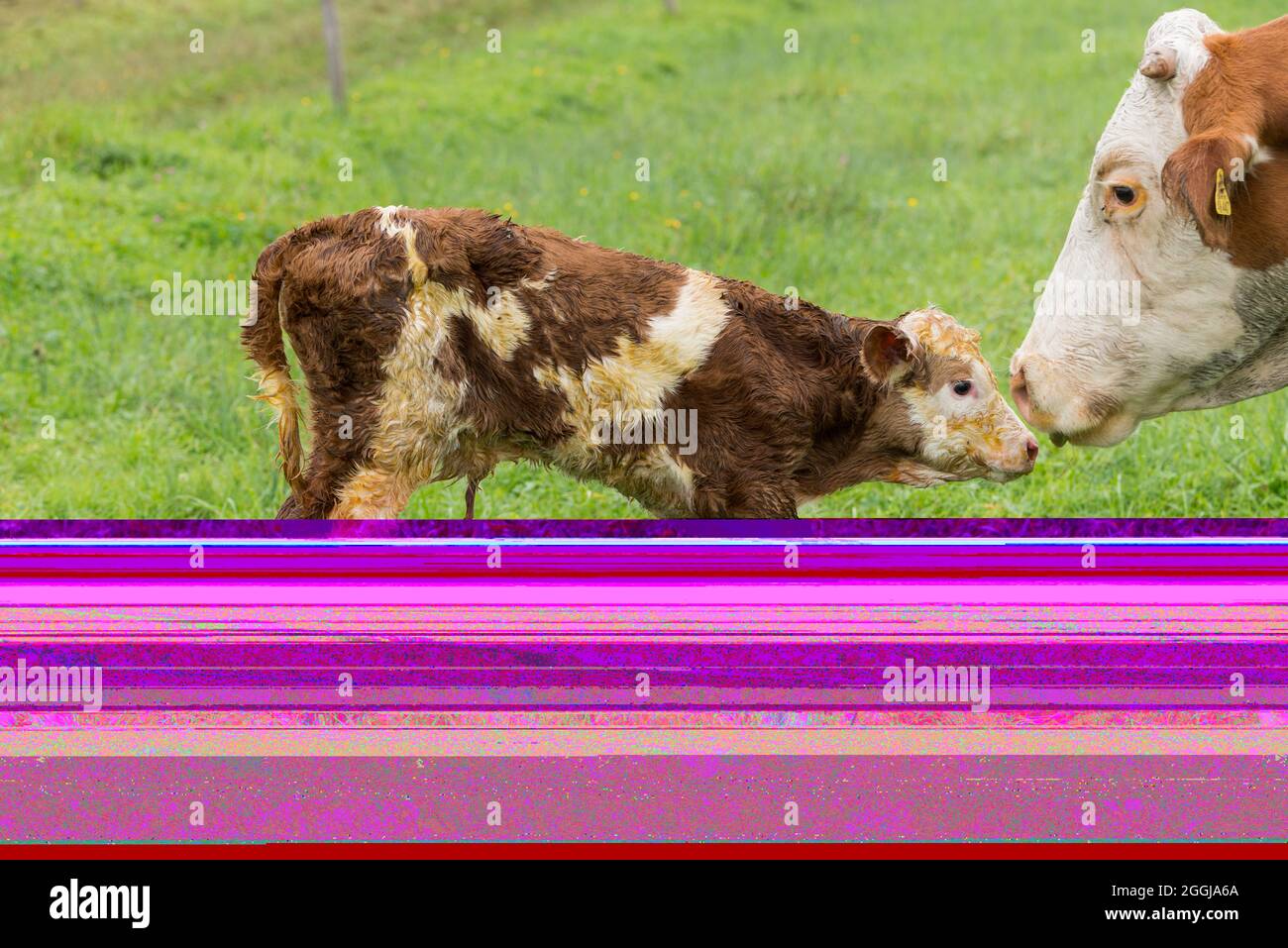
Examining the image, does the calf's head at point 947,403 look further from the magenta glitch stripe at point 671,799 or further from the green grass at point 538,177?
the green grass at point 538,177

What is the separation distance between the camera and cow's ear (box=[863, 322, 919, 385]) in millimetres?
2828

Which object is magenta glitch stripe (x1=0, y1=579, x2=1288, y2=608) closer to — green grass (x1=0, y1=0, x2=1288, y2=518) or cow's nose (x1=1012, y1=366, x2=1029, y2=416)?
cow's nose (x1=1012, y1=366, x2=1029, y2=416)

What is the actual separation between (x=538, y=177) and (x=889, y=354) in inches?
227

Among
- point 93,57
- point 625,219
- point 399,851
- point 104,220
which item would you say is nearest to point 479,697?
point 399,851

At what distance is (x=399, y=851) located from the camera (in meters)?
2.63

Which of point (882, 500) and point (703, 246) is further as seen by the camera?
point (703, 246)

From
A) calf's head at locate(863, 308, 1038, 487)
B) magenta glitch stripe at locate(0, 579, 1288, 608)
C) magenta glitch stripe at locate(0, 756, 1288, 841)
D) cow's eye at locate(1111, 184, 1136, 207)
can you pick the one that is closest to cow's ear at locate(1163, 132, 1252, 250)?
cow's eye at locate(1111, 184, 1136, 207)

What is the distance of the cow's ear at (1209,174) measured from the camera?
274 centimetres

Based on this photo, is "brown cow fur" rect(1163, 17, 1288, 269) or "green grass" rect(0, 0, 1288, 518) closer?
"brown cow fur" rect(1163, 17, 1288, 269)

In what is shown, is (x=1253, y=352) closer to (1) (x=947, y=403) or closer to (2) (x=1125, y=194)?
(2) (x=1125, y=194)

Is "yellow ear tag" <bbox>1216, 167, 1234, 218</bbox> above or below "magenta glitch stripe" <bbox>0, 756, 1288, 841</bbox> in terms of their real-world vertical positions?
above

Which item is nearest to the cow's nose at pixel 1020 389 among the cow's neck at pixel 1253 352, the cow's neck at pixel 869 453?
the cow's neck at pixel 869 453
